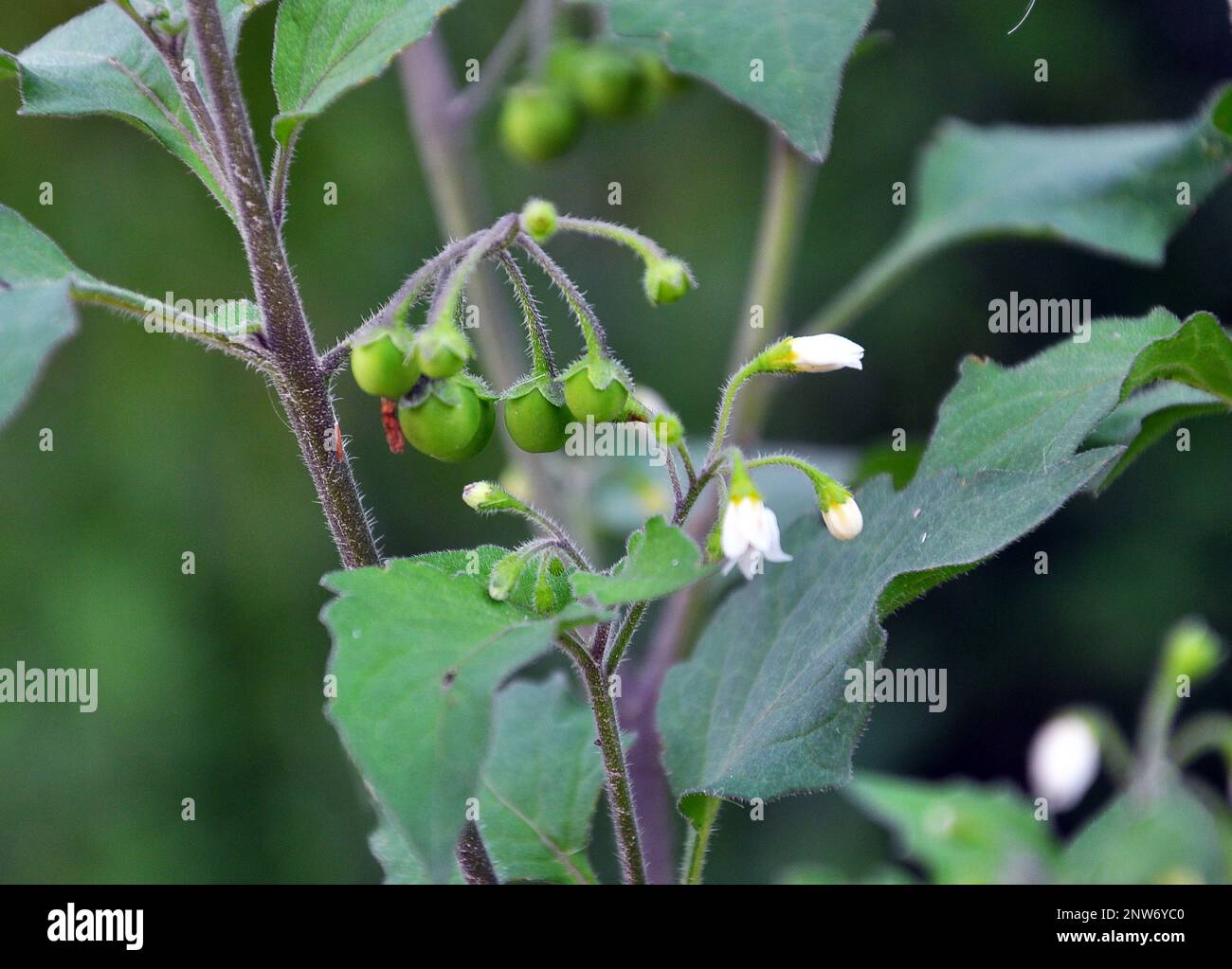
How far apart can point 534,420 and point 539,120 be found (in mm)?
786

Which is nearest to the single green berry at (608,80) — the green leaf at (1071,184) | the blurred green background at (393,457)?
the green leaf at (1071,184)

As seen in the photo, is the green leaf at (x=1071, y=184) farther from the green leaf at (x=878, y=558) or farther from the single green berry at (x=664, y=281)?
the single green berry at (x=664, y=281)

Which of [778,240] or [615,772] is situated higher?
[778,240]

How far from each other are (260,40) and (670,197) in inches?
35.7

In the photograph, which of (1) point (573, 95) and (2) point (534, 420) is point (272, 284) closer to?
(2) point (534, 420)

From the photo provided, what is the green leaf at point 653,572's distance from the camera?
492 millimetres

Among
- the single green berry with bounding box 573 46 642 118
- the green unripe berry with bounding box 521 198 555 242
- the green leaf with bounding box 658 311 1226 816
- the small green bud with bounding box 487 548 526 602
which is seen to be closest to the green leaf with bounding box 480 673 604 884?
the green leaf with bounding box 658 311 1226 816

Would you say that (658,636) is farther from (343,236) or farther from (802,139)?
(343,236)

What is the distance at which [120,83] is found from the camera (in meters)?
0.63

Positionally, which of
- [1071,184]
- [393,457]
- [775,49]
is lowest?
[775,49]

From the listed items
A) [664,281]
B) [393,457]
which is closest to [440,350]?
[664,281]

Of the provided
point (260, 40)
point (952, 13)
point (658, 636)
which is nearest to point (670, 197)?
point (952, 13)
